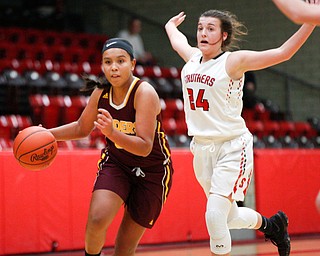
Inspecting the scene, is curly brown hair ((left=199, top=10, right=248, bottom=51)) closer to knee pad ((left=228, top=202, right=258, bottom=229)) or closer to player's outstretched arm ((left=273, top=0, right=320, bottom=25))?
knee pad ((left=228, top=202, right=258, bottom=229))

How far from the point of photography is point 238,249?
8633 mm

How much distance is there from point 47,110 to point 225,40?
5629mm

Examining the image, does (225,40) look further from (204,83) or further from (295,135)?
(295,135)

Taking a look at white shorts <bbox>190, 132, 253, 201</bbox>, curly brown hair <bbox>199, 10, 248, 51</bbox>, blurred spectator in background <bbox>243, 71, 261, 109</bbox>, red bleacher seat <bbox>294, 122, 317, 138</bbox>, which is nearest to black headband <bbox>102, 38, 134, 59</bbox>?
curly brown hair <bbox>199, 10, 248, 51</bbox>

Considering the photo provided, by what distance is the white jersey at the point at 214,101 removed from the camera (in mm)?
5555

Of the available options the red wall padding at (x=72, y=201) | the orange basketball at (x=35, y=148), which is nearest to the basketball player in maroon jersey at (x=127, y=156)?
the orange basketball at (x=35, y=148)

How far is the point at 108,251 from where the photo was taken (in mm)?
8664

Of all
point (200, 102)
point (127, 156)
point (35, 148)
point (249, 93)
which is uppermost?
point (200, 102)

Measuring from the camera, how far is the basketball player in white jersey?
5.45m

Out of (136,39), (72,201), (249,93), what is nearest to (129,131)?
(72,201)

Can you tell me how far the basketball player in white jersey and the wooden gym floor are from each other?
2416 mm

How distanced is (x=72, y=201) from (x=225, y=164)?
348 centimetres

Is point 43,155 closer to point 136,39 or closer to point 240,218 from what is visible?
point 240,218

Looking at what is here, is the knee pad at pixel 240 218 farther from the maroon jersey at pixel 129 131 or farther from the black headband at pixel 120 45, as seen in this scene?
the black headband at pixel 120 45
